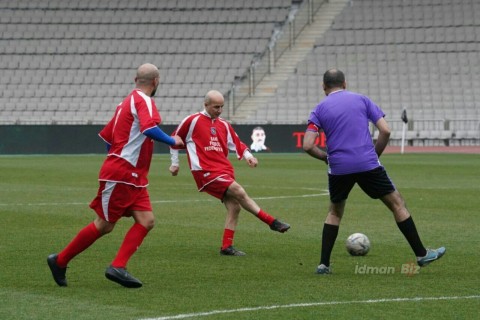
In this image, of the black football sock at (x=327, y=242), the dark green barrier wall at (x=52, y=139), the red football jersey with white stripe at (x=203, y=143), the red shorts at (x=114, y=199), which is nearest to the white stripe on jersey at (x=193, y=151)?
the red football jersey with white stripe at (x=203, y=143)

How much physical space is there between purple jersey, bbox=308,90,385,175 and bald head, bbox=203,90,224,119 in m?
2.17

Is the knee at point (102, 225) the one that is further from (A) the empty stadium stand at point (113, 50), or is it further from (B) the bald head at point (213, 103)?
(A) the empty stadium stand at point (113, 50)

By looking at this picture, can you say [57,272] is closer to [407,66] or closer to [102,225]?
[102,225]

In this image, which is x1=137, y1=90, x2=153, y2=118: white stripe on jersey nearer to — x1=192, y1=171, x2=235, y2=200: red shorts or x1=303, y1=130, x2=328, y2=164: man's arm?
x1=303, y1=130, x2=328, y2=164: man's arm

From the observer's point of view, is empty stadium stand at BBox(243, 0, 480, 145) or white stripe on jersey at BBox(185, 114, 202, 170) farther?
empty stadium stand at BBox(243, 0, 480, 145)

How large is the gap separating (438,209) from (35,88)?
37.4 meters

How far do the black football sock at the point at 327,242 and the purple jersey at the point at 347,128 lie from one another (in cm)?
55

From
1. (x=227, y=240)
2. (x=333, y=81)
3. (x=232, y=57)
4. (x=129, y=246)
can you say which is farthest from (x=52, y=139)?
(x=129, y=246)

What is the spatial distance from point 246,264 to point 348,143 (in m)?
1.73

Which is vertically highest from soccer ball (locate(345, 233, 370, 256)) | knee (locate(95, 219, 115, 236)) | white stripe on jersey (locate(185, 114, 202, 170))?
white stripe on jersey (locate(185, 114, 202, 170))

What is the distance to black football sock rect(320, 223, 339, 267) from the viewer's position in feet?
33.8

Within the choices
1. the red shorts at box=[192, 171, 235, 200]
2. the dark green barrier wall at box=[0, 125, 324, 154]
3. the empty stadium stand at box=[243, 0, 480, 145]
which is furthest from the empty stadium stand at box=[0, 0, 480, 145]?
the red shorts at box=[192, 171, 235, 200]

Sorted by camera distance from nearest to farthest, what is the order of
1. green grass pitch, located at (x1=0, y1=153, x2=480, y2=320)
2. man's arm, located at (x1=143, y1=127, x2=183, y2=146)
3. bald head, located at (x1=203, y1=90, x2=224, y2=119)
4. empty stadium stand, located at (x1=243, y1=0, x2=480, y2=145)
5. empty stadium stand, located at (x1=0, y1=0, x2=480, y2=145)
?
green grass pitch, located at (x1=0, y1=153, x2=480, y2=320) < man's arm, located at (x1=143, y1=127, x2=183, y2=146) < bald head, located at (x1=203, y1=90, x2=224, y2=119) < empty stadium stand, located at (x1=243, y1=0, x2=480, y2=145) < empty stadium stand, located at (x1=0, y1=0, x2=480, y2=145)

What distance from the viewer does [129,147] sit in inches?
372
